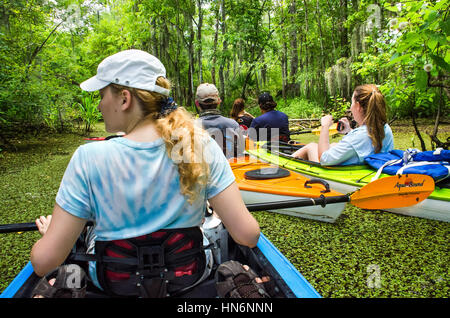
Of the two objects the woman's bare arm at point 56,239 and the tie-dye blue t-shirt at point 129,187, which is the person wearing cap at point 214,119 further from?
the woman's bare arm at point 56,239

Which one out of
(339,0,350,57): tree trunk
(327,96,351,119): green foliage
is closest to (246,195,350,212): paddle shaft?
(327,96,351,119): green foliage

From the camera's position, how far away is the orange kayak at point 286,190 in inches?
103

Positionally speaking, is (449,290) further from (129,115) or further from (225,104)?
(225,104)

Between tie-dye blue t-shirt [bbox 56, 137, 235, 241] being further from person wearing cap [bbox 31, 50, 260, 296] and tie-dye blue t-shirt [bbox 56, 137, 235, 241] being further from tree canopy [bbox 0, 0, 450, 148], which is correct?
tree canopy [bbox 0, 0, 450, 148]

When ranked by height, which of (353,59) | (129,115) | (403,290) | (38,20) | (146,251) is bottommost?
(403,290)

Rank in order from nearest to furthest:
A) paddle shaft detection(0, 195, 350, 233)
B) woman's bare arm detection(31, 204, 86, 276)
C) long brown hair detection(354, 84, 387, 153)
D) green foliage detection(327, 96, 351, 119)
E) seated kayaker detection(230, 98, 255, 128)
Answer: woman's bare arm detection(31, 204, 86, 276) → paddle shaft detection(0, 195, 350, 233) → long brown hair detection(354, 84, 387, 153) → seated kayaker detection(230, 98, 255, 128) → green foliage detection(327, 96, 351, 119)

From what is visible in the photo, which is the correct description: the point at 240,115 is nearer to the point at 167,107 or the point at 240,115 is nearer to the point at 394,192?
the point at 394,192

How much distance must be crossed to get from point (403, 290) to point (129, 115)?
6.13ft

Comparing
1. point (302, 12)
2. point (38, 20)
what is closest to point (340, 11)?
point (302, 12)

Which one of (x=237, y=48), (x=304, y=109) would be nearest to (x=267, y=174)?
(x=304, y=109)

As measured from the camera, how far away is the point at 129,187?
0.88 metres

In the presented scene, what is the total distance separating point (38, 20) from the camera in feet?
26.7

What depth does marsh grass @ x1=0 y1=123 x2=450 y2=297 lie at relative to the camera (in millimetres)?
1789

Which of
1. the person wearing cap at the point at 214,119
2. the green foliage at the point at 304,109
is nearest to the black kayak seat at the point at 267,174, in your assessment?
the person wearing cap at the point at 214,119
